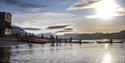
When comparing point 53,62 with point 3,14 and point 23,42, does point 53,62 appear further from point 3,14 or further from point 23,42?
point 23,42

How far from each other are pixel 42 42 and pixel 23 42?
1066 inches

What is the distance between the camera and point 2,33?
9312 cm

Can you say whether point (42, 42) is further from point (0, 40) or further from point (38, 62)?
point (38, 62)

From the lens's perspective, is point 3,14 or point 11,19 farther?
point 11,19

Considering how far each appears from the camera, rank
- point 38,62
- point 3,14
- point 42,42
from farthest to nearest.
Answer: point 42,42 < point 3,14 < point 38,62

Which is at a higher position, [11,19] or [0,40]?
[11,19]

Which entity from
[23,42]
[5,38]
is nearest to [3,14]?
[5,38]

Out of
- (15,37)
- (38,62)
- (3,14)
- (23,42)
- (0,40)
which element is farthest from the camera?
(23,42)

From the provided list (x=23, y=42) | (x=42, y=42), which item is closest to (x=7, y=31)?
(x=23, y=42)

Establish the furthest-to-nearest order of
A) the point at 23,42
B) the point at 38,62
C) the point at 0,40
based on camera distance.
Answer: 1. the point at 23,42
2. the point at 0,40
3. the point at 38,62

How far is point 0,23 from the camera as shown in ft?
308

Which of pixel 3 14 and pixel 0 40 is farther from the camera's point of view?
pixel 3 14

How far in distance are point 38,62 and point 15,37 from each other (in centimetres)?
6847

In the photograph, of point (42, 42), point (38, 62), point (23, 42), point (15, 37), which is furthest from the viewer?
point (42, 42)
